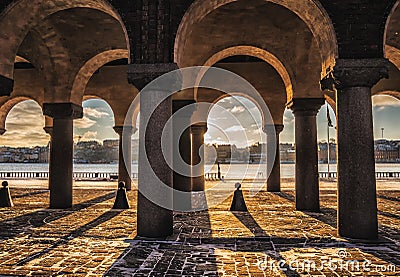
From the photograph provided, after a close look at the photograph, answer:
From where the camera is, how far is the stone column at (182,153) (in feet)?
35.8

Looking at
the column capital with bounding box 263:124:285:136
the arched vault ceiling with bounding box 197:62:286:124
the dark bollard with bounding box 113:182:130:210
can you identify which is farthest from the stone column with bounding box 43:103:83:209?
the column capital with bounding box 263:124:285:136

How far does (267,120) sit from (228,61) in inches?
145

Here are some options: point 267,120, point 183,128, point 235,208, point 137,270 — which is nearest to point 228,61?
point 267,120

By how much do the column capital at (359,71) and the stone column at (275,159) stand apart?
981cm

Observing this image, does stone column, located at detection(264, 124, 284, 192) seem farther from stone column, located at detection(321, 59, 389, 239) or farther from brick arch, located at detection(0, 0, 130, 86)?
brick arch, located at detection(0, 0, 130, 86)

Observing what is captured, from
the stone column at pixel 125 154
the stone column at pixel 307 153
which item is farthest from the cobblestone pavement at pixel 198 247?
the stone column at pixel 125 154

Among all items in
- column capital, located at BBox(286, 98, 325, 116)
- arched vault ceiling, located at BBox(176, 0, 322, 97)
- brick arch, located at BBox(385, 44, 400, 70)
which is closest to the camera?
arched vault ceiling, located at BBox(176, 0, 322, 97)

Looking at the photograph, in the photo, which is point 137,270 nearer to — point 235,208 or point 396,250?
point 396,250

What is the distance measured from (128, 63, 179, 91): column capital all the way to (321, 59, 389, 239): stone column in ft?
10.8

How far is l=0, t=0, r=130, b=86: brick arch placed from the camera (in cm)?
741

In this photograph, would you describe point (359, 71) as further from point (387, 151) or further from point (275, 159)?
point (387, 151)

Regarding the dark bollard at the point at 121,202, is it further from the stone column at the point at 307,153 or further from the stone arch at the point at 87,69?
the stone column at the point at 307,153

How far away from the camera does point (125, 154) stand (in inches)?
666

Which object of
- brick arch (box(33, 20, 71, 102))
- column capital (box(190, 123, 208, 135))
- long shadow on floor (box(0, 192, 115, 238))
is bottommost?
long shadow on floor (box(0, 192, 115, 238))
